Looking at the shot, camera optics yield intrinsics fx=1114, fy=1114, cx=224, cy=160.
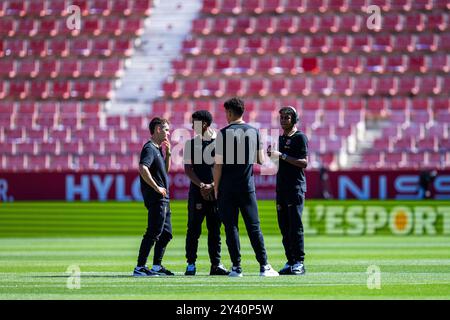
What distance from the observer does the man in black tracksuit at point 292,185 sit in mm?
13914

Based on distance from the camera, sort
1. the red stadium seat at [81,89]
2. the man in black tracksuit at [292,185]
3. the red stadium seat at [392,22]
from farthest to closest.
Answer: the red stadium seat at [81,89]
the red stadium seat at [392,22]
the man in black tracksuit at [292,185]

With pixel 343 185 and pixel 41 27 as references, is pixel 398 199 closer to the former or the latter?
pixel 343 185


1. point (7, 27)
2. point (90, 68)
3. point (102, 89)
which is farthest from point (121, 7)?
point (102, 89)

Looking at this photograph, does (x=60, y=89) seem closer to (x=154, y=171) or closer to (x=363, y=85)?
(x=363, y=85)

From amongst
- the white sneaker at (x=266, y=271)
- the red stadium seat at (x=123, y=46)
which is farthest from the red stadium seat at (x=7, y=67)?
the white sneaker at (x=266, y=271)

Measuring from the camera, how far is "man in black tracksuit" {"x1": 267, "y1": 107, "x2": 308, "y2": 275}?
13.9 metres

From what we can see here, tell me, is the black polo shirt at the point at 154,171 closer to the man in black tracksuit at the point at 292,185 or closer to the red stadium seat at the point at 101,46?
the man in black tracksuit at the point at 292,185

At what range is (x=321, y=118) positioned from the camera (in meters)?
31.8

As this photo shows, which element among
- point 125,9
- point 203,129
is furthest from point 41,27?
point 203,129

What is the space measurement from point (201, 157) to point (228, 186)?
87cm

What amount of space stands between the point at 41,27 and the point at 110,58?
3.42 m

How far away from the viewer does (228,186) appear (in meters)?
13.5

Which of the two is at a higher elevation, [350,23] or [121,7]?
[121,7]

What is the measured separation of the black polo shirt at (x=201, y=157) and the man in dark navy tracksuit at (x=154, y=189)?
337 mm
